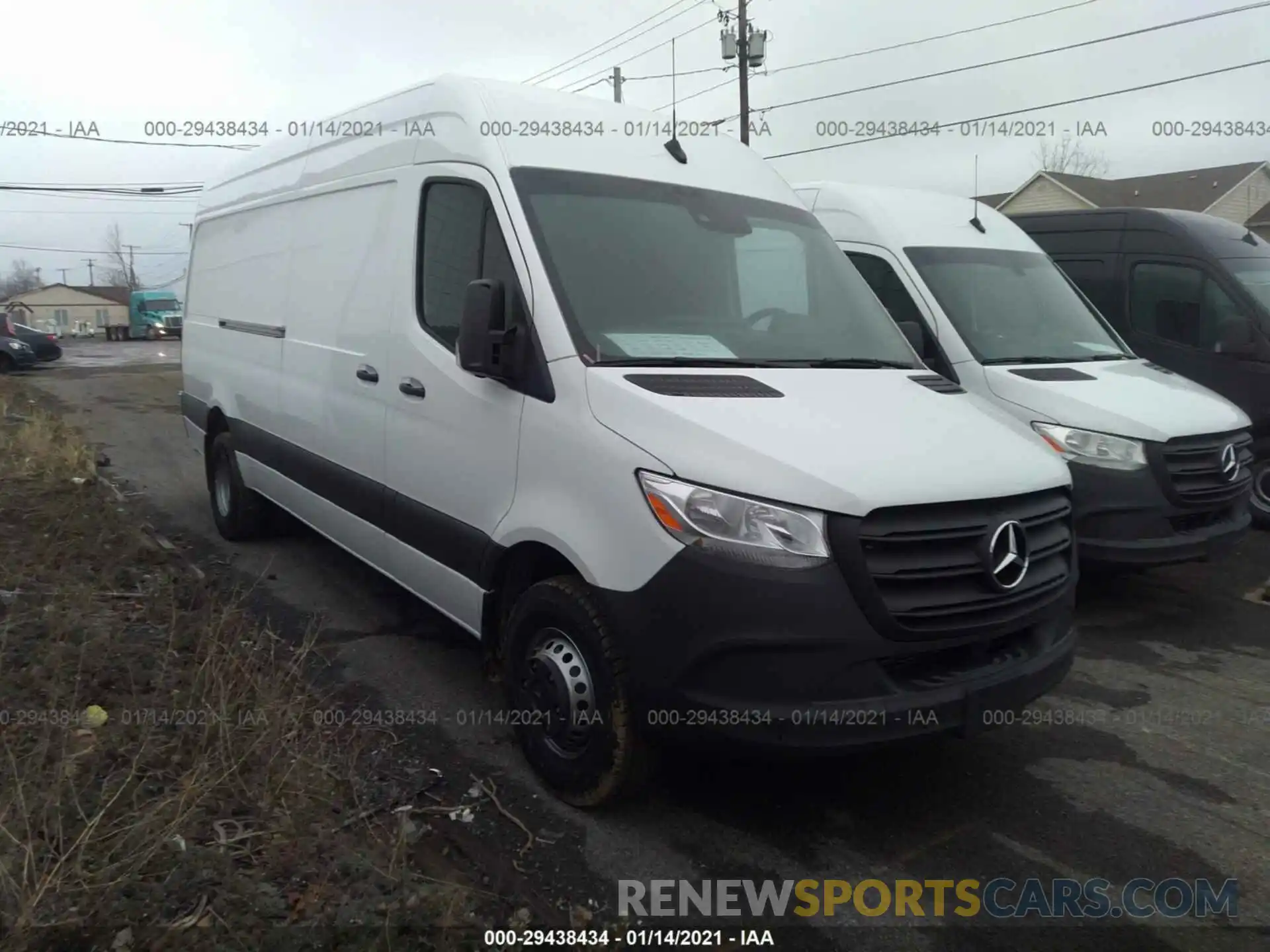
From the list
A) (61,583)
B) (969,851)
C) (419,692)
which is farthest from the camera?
(61,583)

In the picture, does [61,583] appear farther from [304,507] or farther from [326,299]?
[326,299]

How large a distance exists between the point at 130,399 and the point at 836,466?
59.6ft

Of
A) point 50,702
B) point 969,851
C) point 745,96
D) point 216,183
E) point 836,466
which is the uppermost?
point 745,96

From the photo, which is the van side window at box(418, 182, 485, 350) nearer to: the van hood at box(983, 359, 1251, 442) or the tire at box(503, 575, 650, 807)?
the tire at box(503, 575, 650, 807)

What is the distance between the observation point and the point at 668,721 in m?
3.17

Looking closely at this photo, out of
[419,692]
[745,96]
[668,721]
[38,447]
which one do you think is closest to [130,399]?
[38,447]

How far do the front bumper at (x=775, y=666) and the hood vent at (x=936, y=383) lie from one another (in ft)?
4.02

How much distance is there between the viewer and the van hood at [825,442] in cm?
301

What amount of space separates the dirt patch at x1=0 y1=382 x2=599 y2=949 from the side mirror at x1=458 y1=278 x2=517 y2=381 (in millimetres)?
1520

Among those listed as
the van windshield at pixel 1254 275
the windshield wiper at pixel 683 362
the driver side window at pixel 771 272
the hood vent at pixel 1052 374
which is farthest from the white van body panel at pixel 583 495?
the van windshield at pixel 1254 275

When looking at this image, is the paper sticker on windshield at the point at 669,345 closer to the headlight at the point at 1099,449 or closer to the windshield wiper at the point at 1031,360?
the headlight at the point at 1099,449

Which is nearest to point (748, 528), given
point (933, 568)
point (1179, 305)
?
point (933, 568)

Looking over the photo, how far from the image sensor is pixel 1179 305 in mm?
8242

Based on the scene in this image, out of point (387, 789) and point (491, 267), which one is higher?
point (491, 267)
